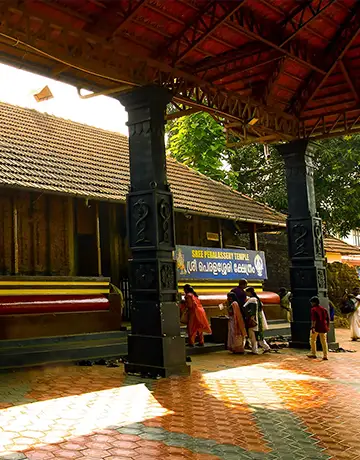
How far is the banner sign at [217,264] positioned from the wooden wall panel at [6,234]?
413 centimetres

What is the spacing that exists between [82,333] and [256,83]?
699cm

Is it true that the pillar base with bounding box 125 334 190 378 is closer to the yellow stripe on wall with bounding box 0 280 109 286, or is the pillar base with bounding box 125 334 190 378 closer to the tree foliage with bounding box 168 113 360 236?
the yellow stripe on wall with bounding box 0 280 109 286

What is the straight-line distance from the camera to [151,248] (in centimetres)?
888

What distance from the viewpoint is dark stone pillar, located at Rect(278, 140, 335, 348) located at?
41.5 feet

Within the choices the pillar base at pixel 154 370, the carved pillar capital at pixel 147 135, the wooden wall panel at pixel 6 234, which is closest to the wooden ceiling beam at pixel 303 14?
the carved pillar capital at pixel 147 135

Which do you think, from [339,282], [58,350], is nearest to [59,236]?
[58,350]

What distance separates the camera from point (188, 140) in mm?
25000

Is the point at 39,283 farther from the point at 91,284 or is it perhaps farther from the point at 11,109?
the point at 11,109

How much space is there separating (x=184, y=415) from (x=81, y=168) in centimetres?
952

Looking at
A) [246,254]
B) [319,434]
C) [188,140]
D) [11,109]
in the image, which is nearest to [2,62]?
[319,434]

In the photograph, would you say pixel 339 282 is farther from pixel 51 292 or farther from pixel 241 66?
pixel 51 292

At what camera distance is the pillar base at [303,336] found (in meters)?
12.6

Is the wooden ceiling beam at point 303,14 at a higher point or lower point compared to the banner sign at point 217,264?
higher

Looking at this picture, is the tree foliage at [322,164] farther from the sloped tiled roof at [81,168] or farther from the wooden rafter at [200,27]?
the wooden rafter at [200,27]
